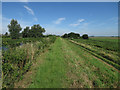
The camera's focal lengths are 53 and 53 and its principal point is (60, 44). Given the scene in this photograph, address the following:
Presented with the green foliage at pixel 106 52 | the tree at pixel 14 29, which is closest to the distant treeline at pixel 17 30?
the tree at pixel 14 29

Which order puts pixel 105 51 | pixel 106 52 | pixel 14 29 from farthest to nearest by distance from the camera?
pixel 14 29 < pixel 105 51 < pixel 106 52

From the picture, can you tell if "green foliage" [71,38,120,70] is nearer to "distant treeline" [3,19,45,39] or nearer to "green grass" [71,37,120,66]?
"green grass" [71,37,120,66]

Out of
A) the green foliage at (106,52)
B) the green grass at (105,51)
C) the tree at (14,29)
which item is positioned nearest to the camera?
the green foliage at (106,52)

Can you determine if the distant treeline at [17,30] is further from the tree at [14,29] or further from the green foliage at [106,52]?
the green foliage at [106,52]

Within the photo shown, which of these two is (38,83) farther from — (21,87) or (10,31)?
(10,31)

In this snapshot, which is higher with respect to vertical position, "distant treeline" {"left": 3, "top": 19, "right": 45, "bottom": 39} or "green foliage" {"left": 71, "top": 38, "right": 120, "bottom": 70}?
"distant treeline" {"left": 3, "top": 19, "right": 45, "bottom": 39}

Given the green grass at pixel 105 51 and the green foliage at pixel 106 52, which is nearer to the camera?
the green foliage at pixel 106 52

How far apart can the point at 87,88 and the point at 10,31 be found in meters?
55.8

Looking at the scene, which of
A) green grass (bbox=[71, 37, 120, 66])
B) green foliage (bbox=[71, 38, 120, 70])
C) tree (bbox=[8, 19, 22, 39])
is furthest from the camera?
tree (bbox=[8, 19, 22, 39])

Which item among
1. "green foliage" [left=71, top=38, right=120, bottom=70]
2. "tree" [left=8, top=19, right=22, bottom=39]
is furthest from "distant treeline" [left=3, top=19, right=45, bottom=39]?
"green foliage" [left=71, top=38, right=120, bottom=70]

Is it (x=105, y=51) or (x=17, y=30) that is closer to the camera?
(x=105, y=51)

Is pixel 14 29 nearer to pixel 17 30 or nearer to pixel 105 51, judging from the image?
pixel 17 30

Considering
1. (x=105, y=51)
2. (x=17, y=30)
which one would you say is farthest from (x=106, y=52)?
(x=17, y=30)

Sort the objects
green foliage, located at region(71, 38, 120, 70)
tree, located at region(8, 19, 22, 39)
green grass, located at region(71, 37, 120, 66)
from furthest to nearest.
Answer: tree, located at region(8, 19, 22, 39), green grass, located at region(71, 37, 120, 66), green foliage, located at region(71, 38, 120, 70)
